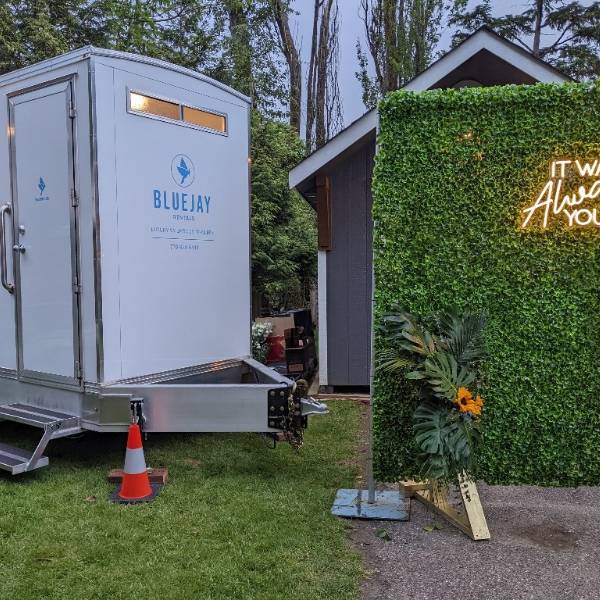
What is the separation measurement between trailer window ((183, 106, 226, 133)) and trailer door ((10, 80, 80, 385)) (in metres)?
0.89

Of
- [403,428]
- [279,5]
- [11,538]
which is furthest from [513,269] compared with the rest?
[279,5]

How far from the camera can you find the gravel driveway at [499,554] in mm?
3096

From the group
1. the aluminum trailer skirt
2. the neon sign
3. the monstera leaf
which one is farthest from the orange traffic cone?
the neon sign

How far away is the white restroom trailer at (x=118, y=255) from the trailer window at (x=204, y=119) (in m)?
0.01

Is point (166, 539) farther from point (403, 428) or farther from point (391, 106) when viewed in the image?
point (391, 106)

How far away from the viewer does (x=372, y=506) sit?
4.03m

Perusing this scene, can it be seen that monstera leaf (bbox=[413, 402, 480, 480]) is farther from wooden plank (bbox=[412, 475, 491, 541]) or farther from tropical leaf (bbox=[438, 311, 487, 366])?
tropical leaf (bbox=[438, 311, 487, 366])

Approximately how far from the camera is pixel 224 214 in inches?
202

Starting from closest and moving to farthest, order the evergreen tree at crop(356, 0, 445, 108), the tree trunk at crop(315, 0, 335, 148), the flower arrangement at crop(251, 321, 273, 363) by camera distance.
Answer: the flower arrangement at crop(251, 321, 273, 363), the evergreen tree at crop(356, 0, 445, 108), the tree trunk at crop(315, 0, 335, 148)

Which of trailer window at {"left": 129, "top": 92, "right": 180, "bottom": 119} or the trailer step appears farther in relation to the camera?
trailer window at {"left": 129, "top": 92, "right": 180, "bottom": 119}

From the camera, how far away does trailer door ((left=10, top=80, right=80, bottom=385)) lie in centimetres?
441

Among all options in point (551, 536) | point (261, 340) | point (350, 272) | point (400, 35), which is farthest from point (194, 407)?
point (400, 35)

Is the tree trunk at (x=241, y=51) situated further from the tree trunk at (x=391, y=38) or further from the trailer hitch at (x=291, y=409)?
the trailer hitch at (x=291, y=409)

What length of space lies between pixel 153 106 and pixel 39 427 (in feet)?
8.19
